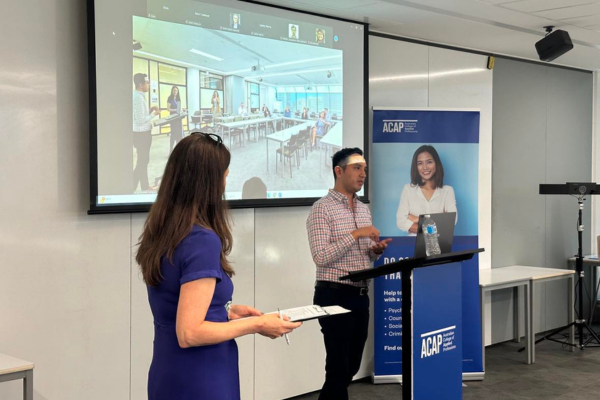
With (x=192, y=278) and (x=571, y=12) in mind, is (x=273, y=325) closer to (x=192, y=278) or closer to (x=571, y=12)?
(x=192, y=278)

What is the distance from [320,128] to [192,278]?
9.75ft

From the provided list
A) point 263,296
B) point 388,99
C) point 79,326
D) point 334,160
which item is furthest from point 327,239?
point 388,99

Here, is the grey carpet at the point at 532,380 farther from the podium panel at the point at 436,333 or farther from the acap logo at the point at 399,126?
the acap logo at the point at 399,126

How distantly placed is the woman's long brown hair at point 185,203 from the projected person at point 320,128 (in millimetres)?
2714

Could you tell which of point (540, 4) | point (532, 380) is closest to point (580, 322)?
point (532, 380)

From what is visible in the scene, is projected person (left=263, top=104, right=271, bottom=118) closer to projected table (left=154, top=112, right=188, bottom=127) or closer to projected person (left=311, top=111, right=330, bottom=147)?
projected person (left=311, top=111, right=330, bottom=147)

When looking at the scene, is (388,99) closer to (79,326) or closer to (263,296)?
(263,296)

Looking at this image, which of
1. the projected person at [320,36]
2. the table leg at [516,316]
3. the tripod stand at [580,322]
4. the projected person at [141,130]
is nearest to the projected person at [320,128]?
the projected person at [320,36]

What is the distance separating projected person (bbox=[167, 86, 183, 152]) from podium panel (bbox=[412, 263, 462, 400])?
175 centimetres

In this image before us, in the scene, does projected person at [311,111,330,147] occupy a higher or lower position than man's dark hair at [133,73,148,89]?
lower

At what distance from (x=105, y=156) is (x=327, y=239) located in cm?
129

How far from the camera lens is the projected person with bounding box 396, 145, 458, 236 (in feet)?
16.8

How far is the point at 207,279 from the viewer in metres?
1.91

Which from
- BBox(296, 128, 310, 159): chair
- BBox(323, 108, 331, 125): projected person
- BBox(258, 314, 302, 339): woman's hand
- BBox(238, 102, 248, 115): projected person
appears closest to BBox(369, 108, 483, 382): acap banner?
BBox(323, 108, 331, 125): projected person
